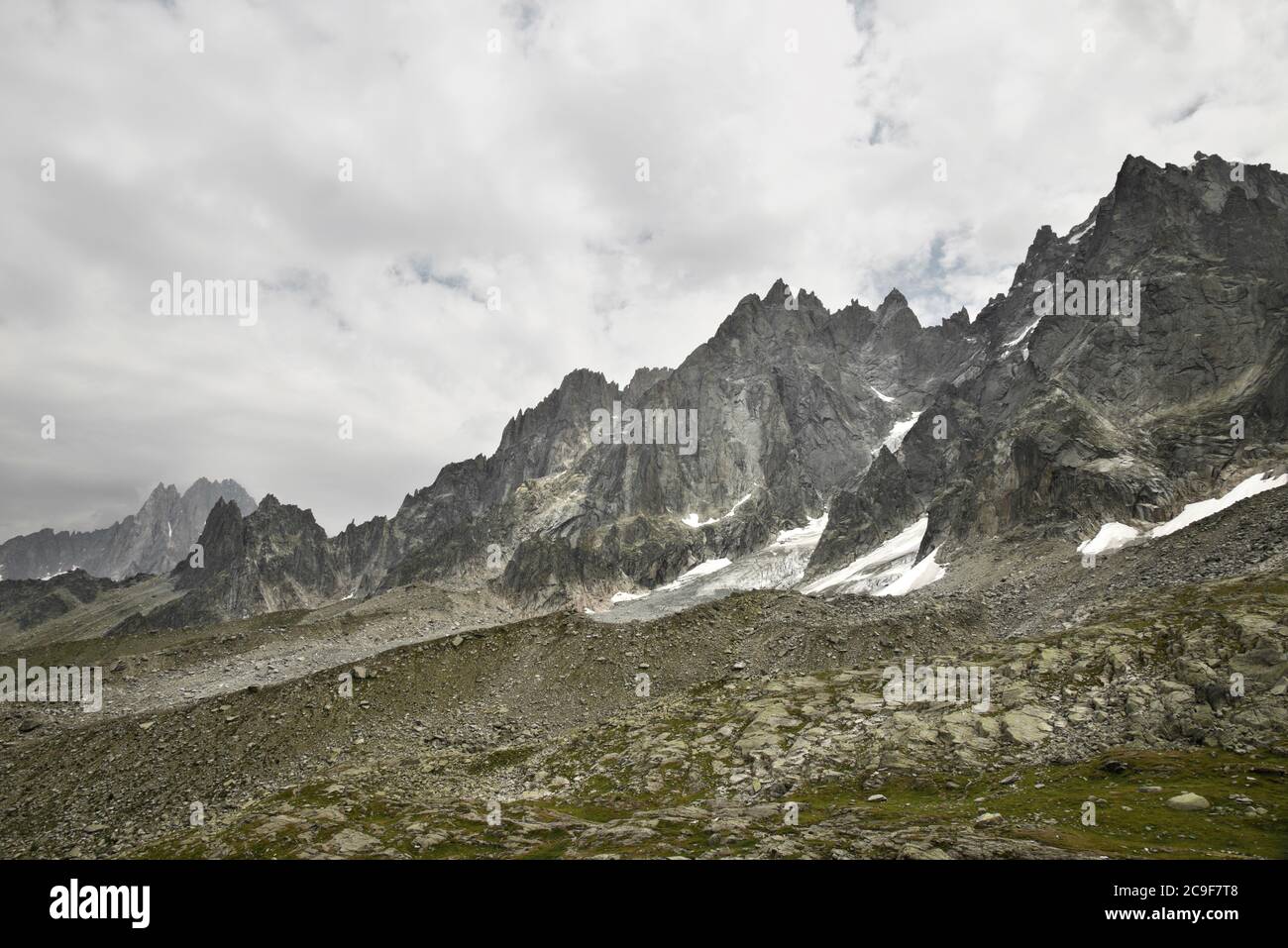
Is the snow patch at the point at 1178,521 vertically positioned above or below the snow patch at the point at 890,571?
above

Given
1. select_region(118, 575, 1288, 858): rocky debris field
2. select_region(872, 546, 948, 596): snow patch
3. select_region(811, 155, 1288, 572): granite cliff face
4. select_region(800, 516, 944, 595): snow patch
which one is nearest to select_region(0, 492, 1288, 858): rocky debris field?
select_region(118, 575, 1288, 858): rocky debris field

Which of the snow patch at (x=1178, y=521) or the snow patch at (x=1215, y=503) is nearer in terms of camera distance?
the snow patch at (x=1215, y=503)

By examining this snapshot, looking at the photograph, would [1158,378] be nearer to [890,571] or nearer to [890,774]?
[890,571]

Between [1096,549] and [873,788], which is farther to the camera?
[1096,549]

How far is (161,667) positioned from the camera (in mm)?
67312

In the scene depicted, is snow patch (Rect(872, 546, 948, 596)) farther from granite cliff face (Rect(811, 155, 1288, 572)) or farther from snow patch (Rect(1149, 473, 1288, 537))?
snow patch (Rect(1149, 473, 1288, 537))

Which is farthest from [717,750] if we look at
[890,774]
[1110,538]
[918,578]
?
[918,578]

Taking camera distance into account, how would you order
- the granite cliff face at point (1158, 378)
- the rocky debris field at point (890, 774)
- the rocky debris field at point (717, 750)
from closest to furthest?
1. the rocky debris field at point (890, 774)
2. the rocky debris field at point (717, 750)
3. the granite cliff face at point (1158, 378)

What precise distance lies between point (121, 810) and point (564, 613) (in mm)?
33428

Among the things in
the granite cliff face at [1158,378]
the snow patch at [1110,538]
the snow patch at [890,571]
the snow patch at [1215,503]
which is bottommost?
the snow patch at [890,571]

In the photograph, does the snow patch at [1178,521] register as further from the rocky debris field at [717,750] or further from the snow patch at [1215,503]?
the rocky debris field at [717,750]

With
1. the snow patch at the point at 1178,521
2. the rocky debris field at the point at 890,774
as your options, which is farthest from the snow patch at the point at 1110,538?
the rocky debris field at the point at 890,774
